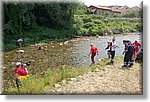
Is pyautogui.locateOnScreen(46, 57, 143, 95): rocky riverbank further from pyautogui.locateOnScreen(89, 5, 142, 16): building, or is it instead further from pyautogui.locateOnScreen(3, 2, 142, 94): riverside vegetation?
pyautogui.locateOnScreen(89, 5, 142, 16): building

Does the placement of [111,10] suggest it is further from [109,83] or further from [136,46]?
[109,83]

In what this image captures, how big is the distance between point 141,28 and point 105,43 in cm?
53

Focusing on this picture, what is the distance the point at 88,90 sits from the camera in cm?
424

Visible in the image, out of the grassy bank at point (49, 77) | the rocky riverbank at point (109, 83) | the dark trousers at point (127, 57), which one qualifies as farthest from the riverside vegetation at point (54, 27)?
the dark trousers at point (127, 57)

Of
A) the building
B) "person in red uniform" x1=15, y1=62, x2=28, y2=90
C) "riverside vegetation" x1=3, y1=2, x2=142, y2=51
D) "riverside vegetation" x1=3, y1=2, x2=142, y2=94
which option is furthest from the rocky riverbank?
the building

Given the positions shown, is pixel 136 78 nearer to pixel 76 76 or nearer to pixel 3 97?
pixel 76 76

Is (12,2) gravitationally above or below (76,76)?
above

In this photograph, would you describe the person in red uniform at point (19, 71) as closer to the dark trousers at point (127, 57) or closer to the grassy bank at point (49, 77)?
the grassy bank at point (49, 77)

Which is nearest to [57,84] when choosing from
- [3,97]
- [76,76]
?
[76,76]

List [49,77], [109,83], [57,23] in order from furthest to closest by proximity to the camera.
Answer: [57,23] → [49,77] → [109,83]

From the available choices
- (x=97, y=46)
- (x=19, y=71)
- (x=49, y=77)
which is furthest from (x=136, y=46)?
(x=19, y=71)

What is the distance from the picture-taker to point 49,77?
443 cm

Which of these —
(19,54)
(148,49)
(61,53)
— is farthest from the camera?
(61,53)

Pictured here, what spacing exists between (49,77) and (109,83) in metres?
A: 0.69
